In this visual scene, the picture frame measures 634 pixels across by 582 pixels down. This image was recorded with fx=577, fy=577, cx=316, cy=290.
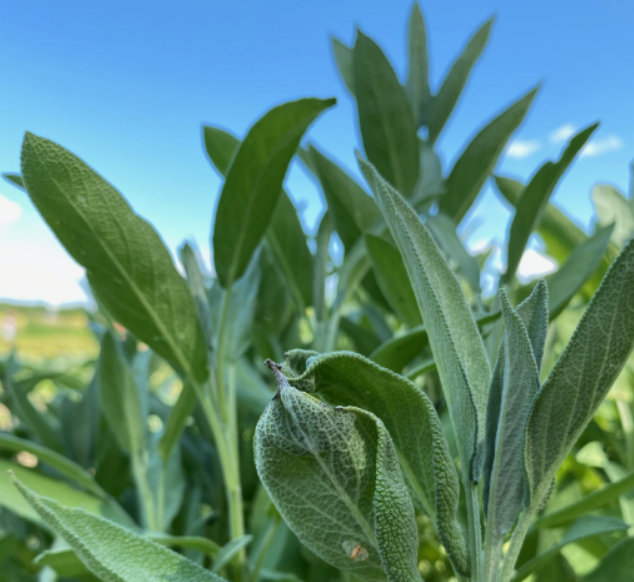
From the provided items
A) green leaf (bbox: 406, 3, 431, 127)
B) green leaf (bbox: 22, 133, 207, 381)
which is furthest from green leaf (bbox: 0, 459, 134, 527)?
green leaf (bbox: 406, 3, 431, 127)

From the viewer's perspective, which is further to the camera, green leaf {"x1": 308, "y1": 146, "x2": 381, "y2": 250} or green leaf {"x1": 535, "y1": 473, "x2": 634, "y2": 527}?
green leaf {"x1": 308, "y1": 146, "x2": 381, "y2": 250}

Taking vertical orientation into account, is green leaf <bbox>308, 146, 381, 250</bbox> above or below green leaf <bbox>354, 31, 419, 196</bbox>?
below

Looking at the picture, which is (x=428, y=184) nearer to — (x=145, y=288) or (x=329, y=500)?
(x=145, y=288)

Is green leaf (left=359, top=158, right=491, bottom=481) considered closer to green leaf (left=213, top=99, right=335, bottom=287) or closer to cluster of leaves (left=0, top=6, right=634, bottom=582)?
cluster of leaves (left=0, top=6, right=634, bottom=582)

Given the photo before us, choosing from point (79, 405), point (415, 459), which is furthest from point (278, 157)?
point (79, 405)

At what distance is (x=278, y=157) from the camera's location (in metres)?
0.50

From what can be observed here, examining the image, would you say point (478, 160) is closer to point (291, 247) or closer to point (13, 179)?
point (291, 247)

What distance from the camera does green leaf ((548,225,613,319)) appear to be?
50 cm

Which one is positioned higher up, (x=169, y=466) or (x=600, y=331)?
(x=600, y=331)

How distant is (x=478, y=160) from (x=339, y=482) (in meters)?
0.47

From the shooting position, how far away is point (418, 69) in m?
0.79

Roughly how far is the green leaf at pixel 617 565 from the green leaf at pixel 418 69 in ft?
1.78

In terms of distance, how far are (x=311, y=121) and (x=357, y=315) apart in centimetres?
60

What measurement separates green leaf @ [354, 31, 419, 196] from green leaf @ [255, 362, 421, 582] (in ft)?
1.50
